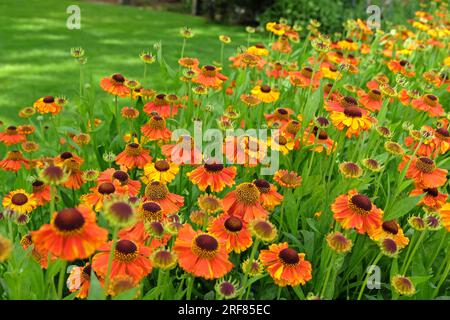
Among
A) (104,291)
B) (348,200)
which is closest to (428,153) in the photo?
(348,200)

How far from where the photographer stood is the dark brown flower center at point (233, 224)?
141cm

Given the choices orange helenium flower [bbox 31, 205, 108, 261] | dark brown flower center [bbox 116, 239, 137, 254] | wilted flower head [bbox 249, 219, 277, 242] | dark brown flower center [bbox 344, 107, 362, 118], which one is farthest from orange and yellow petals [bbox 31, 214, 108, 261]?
dark brown flower center [bbox 344, 107, 362, 118]

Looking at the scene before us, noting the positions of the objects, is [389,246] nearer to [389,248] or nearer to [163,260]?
[389,248]

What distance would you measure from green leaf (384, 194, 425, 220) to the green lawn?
3.27 meters

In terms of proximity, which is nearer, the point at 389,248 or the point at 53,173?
the point at 53,173

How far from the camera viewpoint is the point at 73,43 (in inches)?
253

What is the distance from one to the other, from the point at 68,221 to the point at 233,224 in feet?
1.75

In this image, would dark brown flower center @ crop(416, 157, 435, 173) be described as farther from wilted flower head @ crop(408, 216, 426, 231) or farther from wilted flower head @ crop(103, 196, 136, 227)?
wilted flower head @ crop(103, 196, 136, 227)

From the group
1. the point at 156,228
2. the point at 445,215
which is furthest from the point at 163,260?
the point at 445,215

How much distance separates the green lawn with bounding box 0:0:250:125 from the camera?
16.1ft

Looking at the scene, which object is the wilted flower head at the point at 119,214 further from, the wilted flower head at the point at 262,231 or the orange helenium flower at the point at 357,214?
the orange helenium flower at the point at 357,214

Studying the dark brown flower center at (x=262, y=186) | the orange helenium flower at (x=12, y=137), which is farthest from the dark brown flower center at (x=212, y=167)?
the orange helenium flower at (x=12, y=137)

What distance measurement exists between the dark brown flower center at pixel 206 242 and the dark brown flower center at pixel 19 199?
76 centimetres

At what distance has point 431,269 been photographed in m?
1.79
